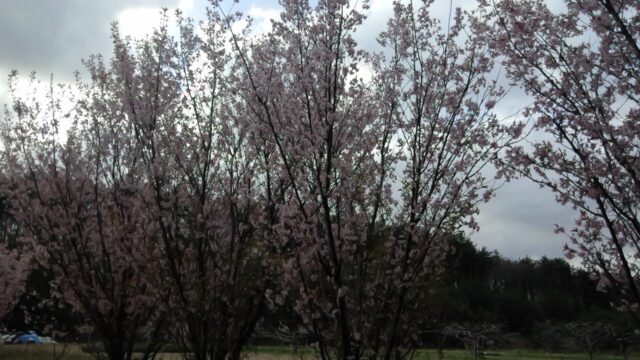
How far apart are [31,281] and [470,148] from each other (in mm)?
32401

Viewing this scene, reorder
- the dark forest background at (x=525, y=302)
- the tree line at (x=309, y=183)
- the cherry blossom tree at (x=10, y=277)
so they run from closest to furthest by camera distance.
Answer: the tree line at (x=309, y=183), the cherry blossom tree at (x=10, y=277), the dark forest background at (x=525, y=302)

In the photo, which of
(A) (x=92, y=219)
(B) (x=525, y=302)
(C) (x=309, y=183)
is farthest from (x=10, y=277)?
(B) (x=525, y=302)

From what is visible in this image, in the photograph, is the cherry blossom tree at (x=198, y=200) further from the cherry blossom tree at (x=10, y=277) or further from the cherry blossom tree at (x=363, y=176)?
the cherry blossom tree at (x=10, y=277)

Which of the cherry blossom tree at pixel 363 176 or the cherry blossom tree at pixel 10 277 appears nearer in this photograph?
the cherry blossom tree at pixel 363 176

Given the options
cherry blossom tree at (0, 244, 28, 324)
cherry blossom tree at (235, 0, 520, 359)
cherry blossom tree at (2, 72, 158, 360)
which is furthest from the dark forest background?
cherry blossom tree at (235, 0, 520, 359)

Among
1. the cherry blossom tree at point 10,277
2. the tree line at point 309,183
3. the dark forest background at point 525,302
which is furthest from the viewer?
the dark forest background at point 525,302

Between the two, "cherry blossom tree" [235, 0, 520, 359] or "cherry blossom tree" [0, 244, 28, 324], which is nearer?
"cherry blossom tree" [235, 0, 520, 359]

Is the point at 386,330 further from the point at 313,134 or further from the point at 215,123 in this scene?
the point at 215,123

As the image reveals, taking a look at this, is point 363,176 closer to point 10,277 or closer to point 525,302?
point 10,277

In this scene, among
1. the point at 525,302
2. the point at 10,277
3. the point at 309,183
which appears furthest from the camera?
the point at 525,302

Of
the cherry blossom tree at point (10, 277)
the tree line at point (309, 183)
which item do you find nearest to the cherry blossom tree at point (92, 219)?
the tree line at point (309, 183)

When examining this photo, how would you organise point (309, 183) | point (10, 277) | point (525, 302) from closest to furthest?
point (309, 183), point (10, 277), point (525, 302)

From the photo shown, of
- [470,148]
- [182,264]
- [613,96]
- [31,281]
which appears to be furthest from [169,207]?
[31,281]

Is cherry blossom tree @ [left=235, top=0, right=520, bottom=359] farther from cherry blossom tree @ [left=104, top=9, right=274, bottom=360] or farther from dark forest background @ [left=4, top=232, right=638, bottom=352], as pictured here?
dark forest background @ [left=4, top=232, right=638, bottom=352]
